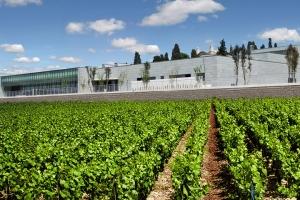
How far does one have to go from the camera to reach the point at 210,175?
43.7 feet

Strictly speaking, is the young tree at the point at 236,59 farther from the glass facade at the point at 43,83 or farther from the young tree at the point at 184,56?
the young tree at the point at 184,56

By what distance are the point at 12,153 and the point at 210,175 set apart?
5.75 meters

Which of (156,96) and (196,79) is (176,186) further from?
(196,79)

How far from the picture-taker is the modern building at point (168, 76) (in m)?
72.9

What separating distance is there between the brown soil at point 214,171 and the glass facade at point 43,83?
75.1m

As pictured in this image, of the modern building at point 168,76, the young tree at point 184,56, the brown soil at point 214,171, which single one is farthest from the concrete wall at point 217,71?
the brown soil at point 214,171

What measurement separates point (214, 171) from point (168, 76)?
66.0m

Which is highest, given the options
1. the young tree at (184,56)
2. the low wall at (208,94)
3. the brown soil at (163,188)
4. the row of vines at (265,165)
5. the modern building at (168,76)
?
the young tree at (184,56)

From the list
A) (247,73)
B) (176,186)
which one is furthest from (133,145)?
(247,73)

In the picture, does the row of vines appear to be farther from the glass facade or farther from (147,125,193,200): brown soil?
the glass facade

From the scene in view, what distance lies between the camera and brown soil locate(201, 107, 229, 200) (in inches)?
448

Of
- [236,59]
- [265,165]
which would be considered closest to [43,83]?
[236,59]

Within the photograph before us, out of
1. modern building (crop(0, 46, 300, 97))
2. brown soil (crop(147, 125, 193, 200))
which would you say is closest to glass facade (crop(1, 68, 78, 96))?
modern building (crop(0, 46, 300, 97))

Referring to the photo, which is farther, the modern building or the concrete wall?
the modern building
